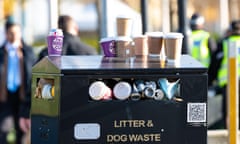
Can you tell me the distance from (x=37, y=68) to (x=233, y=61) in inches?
137

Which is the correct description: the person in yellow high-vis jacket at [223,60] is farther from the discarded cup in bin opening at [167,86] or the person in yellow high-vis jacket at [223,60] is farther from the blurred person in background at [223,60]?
the discarded cup in bin opening at [167,86]

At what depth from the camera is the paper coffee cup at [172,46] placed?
4.08 meters

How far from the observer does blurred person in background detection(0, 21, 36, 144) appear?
862 centimetres

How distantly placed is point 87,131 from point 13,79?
4925 mm

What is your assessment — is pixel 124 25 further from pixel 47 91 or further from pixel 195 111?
pixel 195 111

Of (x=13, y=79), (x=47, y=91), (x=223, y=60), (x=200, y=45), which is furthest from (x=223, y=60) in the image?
(x=47, y=91)

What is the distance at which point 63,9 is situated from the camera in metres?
15.8

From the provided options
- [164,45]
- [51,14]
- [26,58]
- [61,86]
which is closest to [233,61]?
[51,14]

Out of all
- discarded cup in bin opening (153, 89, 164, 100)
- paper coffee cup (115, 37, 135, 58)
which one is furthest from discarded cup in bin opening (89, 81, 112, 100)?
paper coffee cup (115, 37, 135, 58)

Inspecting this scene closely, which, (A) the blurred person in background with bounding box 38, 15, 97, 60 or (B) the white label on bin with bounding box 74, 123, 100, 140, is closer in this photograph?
(B) the white label on bin with bounding box 74, 123, 100, 140

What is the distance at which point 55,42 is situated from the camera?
14.2ft

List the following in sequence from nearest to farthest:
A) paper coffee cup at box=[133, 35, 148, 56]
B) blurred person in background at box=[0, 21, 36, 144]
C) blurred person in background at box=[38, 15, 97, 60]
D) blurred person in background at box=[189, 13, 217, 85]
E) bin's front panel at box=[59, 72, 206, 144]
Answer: bin's front panel at box=[59, 72, 206, 144], paper coffee cup at box=[133, 35, 148, 56], blurred person in background at box=[38, 15, 97, 60], blurred person in background at box=[0, 21, 36, 144], blurred person in background at box=[189, 13, 217, 85]

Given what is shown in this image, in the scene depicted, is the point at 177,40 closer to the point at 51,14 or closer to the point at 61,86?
the point at 61,86

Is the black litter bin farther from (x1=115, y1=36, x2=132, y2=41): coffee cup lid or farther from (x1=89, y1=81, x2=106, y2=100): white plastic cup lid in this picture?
(x1=115, y1=36, x2=132, y2=41): coffee cup lid
